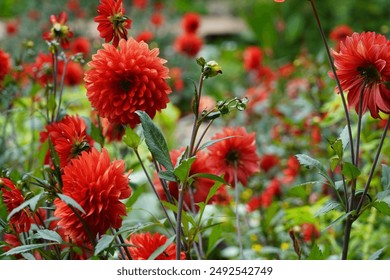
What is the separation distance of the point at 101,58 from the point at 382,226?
39.5 inches

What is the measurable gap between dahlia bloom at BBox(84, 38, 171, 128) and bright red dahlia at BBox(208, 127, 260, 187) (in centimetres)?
26

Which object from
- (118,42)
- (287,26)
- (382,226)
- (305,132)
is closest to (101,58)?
(118,42)

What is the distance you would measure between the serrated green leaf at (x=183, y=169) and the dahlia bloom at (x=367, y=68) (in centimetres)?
22

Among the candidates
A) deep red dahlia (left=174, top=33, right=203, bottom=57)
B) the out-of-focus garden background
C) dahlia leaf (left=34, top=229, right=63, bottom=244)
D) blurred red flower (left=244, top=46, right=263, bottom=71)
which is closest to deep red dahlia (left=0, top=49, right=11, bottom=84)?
the out-of-focus garden background

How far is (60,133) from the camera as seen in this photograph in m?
0.88

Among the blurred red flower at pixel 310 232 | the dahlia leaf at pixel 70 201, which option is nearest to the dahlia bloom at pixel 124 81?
the dahlia leaf at pixel 70 201

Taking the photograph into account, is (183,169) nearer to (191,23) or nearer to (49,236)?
(49,236)

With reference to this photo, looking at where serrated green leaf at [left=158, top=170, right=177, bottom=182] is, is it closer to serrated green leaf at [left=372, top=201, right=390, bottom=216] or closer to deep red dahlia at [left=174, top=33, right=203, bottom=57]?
serrated green leaf at [left=372, top=201, right=390, bottom=216]

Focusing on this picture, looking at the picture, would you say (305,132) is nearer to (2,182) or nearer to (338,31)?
(338,31)

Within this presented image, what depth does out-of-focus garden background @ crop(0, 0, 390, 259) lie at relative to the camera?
130cm

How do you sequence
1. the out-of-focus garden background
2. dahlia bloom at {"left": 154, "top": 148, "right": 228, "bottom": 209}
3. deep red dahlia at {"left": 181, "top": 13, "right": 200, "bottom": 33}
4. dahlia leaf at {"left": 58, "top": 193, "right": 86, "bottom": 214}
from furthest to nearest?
deep red dahlia at {"left": 181, "top": 13, "right": 200, "bottom": 33} < the out-of-focus garden background < dahlia bloom at {"left": 154, "top": 148, "right": 228, "bottom": 209} < dahlia leaf at {"left": 58, "top": 193, "right": 86, "bottom": 214}

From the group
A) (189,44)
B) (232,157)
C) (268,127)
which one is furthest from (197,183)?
(189,44)

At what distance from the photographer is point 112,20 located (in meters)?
0.80

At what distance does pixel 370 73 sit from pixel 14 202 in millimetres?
459
